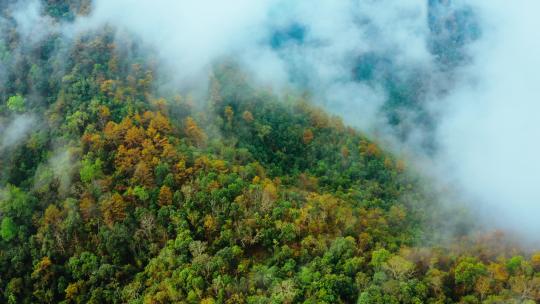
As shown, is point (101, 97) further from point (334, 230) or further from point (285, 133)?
point (334, 230)

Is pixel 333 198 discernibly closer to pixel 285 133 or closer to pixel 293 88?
pixel 285 133

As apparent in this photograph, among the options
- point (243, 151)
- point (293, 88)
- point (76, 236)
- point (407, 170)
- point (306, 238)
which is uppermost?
point (293, 88)

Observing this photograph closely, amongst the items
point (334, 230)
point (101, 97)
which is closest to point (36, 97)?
point (101, 97)

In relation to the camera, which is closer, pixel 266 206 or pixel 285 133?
pixel 266 206

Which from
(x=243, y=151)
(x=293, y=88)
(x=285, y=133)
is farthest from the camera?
(x=293, y=88)

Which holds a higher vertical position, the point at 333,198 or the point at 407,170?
the point at 407,170

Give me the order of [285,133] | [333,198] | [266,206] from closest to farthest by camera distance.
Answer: [266,206]
[333,198]
[285,133]

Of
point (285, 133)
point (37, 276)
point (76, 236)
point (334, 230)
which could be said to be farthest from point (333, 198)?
point (37, 276)
